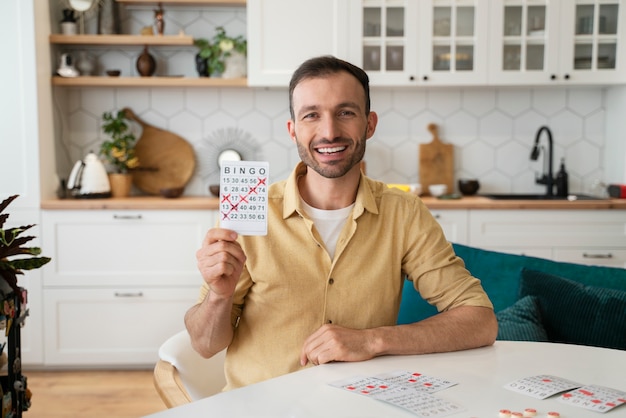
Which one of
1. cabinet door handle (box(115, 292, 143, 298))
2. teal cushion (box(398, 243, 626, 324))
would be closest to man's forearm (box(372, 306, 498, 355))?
teal cushion (box(398, 243, 626, 324))

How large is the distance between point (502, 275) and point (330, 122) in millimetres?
871

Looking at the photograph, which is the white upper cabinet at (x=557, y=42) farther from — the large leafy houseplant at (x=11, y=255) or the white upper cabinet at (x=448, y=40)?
the large leafy houseplant at (x=11, y=255)

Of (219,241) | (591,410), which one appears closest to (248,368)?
(219,241)

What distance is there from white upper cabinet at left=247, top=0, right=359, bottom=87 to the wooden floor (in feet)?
5.50

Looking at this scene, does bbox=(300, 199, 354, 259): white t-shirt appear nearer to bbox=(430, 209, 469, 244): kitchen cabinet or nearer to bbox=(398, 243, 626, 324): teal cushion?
bbox=(398, 243, 626, 324): teal cushion

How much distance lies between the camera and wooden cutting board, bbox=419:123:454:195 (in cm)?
410

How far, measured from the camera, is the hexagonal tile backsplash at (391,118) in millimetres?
4051

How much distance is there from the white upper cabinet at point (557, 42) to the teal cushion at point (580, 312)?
6.88 ft

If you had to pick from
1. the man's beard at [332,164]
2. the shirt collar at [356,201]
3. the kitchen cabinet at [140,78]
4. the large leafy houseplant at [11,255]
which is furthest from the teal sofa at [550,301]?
the kitchen cabinet at [140,78]

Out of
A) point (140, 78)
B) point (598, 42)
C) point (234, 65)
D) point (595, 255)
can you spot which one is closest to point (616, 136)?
point (598, 42)

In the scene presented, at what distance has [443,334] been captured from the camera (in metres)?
1.41

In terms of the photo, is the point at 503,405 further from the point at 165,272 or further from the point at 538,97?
the point at 538,97

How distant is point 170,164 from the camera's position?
4.05m

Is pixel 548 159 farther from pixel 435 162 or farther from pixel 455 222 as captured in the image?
pixel 455 222
